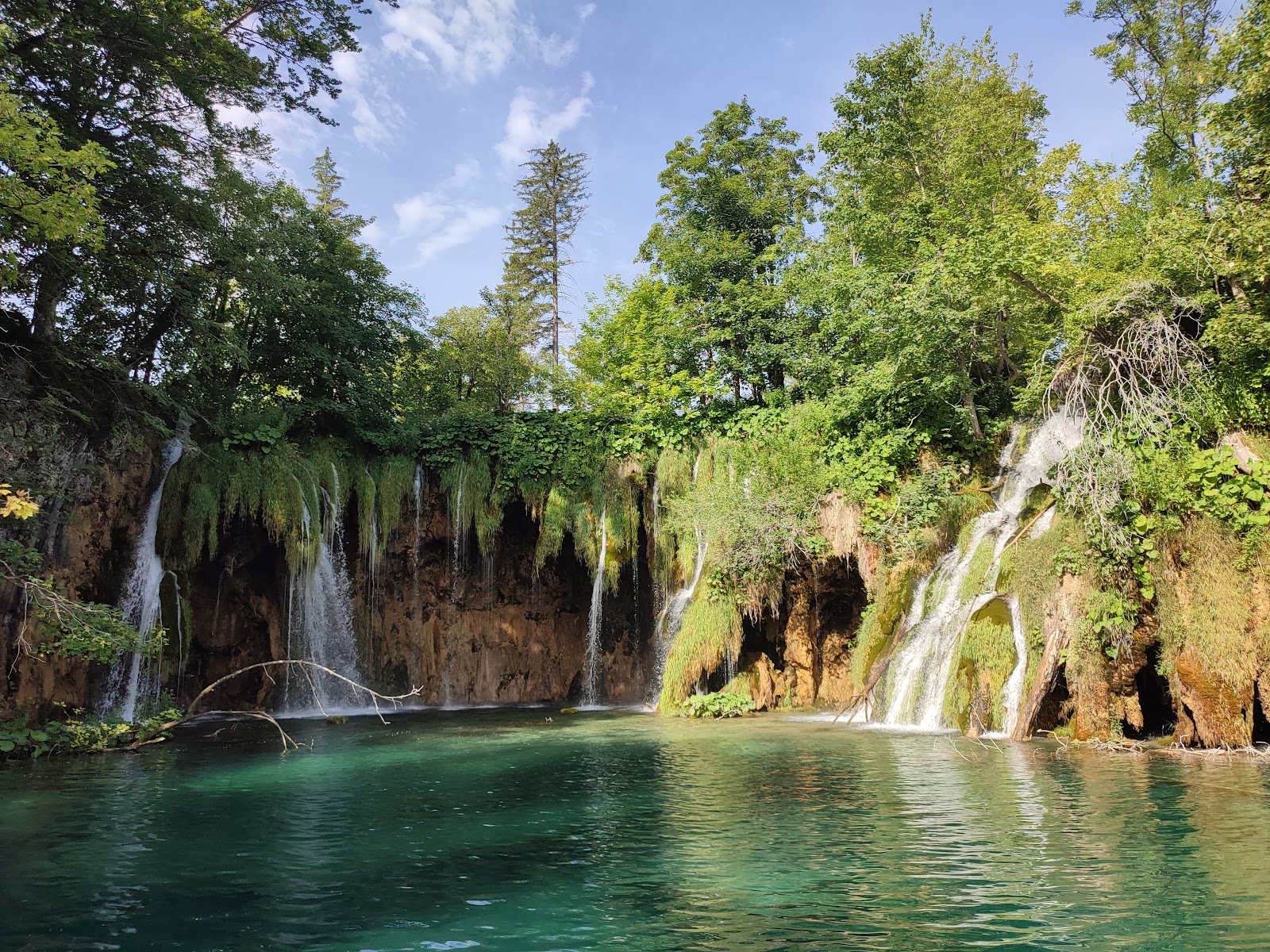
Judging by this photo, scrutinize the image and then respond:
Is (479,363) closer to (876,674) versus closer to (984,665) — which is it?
(876,674)

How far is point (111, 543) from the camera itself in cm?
1594

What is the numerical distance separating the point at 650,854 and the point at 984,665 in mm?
7888

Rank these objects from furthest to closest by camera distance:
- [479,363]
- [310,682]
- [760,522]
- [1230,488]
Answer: [479,363], [310,682], [760,522], [1230,488]

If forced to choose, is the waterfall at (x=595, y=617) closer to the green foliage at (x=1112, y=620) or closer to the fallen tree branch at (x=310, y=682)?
the fallen tree branch at (x=310, y=682)

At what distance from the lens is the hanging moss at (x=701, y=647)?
1670 cm

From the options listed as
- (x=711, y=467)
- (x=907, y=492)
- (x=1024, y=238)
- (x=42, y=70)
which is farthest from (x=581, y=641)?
(x=42, y=70)

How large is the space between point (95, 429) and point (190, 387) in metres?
3.93

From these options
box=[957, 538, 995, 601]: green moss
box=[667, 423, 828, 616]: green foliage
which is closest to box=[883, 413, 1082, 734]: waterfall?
box=[957, 538, 995, 601]: green moss

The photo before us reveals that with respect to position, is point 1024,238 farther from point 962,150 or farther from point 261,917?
point 261,917

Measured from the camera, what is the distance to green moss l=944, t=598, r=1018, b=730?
472 inches

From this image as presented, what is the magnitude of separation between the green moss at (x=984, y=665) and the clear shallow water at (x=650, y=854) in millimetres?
1480

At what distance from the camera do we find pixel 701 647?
1672cm

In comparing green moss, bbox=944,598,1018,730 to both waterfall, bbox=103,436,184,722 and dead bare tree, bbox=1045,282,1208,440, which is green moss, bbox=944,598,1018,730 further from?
waterfall, bbox=103,436,184,722

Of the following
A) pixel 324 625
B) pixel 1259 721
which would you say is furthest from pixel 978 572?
pixel 324 625
